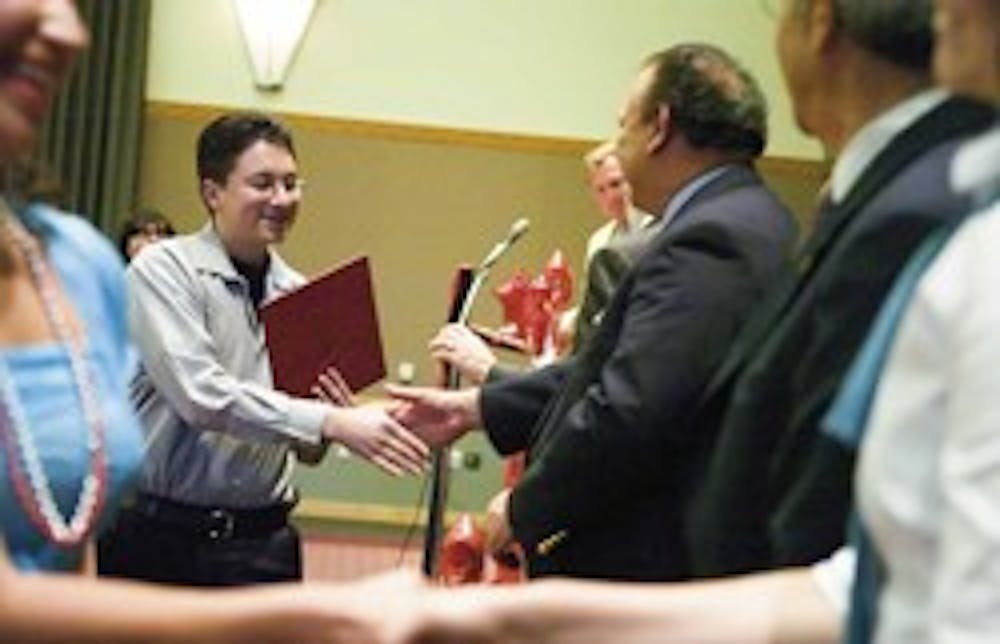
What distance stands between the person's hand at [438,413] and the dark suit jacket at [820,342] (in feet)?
4.34

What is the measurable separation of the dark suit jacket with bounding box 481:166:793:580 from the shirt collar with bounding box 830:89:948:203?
1.99 ft

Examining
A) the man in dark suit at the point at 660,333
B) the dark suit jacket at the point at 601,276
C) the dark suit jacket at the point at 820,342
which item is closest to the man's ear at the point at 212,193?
the dark suit jacket at the point at 601,276

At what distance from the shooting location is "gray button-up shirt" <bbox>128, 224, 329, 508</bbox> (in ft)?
10.8

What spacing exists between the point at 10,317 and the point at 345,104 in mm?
5004

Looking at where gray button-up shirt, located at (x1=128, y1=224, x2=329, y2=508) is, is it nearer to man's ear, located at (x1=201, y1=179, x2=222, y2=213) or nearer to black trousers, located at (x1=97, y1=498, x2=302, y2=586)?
black trousers, located at (x1=97, y1=498, x2=302, y2=586)

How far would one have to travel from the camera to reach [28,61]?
4.55 feet

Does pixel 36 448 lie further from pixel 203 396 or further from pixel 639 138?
pixel 203 396

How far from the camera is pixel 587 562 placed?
2512 millimetres

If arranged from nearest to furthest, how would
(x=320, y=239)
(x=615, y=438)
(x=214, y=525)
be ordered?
(x=615, y=438) < (x=214, y=525) < (x=320, y=239)

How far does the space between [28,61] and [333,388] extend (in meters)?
2.09

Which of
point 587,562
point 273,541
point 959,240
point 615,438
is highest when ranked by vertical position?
point 959,240

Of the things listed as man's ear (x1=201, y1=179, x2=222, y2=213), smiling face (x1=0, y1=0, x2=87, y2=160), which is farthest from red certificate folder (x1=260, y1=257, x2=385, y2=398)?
smiling face (x1=0, y1=0, x2=87, y2=160)

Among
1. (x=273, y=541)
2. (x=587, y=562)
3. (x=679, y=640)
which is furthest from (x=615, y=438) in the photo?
(x=273, y=541)

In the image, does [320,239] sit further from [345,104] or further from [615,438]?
[615,438]
